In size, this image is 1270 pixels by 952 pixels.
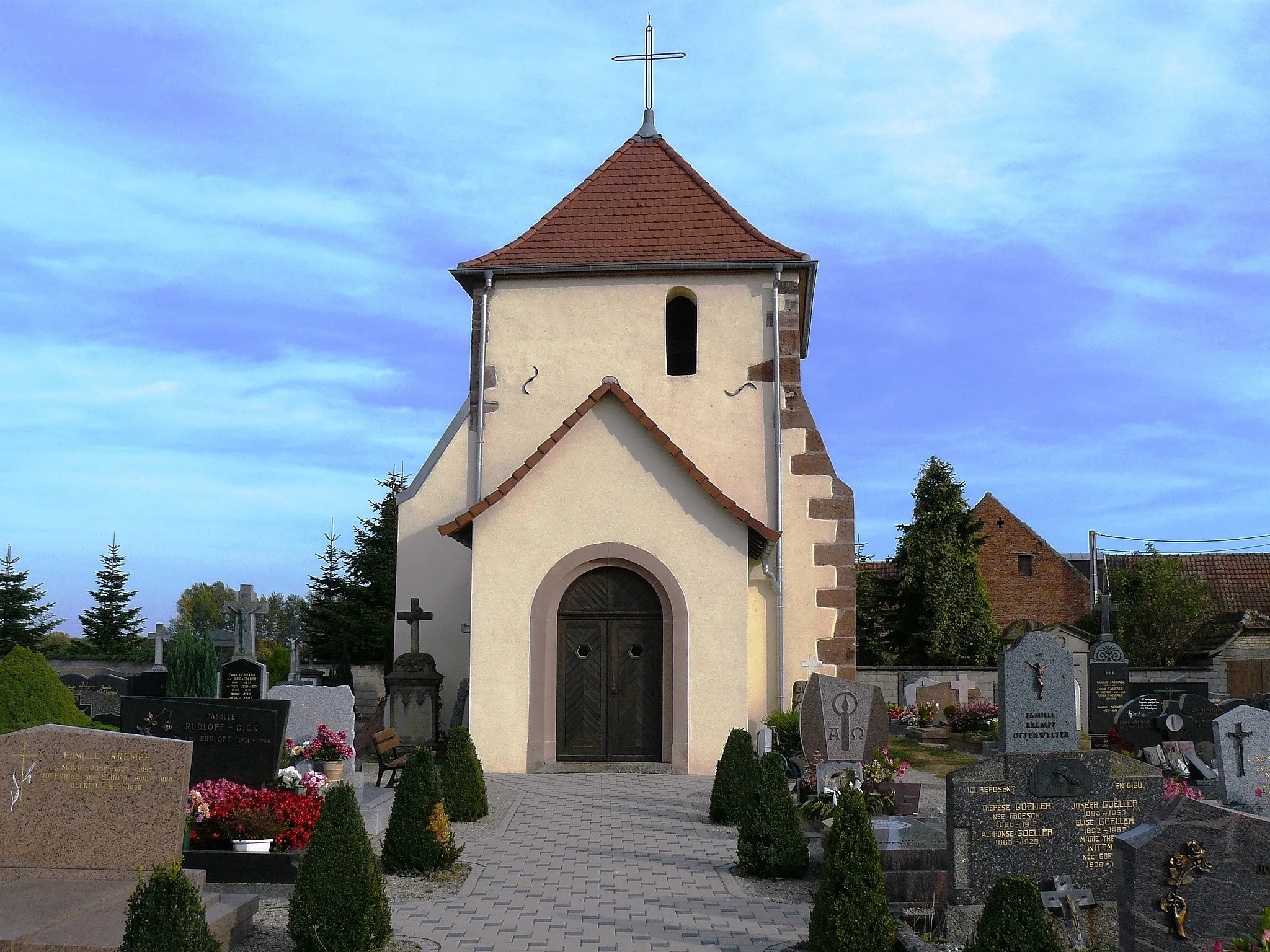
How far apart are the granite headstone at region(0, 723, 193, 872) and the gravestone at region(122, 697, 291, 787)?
9.67 feet

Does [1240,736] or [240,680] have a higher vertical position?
[240,680]

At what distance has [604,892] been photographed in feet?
30.3

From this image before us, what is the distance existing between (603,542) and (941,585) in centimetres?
1704

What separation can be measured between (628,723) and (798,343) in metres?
7.19

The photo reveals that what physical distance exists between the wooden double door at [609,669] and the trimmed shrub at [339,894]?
953cm

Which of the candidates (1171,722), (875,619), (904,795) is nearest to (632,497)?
(904,795)

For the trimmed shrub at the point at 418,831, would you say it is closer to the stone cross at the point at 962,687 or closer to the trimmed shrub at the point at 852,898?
the trimmed shrub at the point at 852,898

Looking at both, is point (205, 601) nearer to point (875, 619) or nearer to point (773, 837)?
point (875, 619)

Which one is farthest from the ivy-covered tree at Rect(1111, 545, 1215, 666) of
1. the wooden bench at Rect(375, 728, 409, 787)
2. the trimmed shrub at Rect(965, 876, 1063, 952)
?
the trimmed shrub at Rect(965, 876, 1063, 952)

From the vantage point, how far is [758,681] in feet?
62.0

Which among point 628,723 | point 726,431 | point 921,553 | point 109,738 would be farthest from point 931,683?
point 109,738

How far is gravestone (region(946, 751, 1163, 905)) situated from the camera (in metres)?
8.05

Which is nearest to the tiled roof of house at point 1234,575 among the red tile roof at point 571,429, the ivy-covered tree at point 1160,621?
the ivy-covered tree at point 1160,621

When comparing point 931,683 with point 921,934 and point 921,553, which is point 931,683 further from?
point 921,934
